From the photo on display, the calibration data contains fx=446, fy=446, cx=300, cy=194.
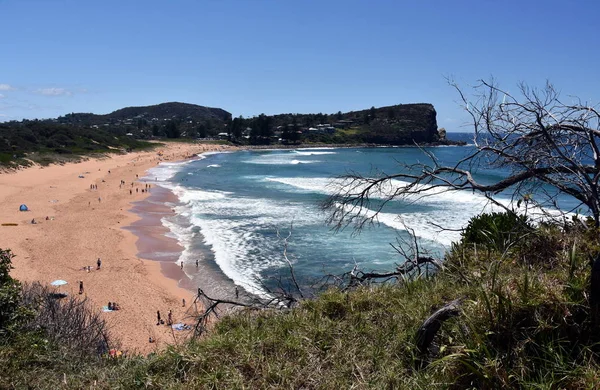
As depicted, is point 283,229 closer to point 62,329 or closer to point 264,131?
point 62,329

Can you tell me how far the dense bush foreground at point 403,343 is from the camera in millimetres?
2627

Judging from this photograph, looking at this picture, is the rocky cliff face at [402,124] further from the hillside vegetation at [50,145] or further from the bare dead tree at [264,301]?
the bare dead tree at [264,301]

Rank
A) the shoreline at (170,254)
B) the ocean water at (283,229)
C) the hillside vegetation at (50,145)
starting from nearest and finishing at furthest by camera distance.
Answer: the shoreline at (170,254), the ocean water at (283,229), the hillside vegetation at (50,145)

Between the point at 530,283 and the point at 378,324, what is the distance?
1.29 meters

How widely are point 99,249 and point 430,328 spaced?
19.8 metres

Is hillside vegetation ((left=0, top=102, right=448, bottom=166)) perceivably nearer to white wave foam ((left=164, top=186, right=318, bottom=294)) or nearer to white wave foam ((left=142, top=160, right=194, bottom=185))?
white wave foam ((left=142, top=160, right=194, bottom=185))

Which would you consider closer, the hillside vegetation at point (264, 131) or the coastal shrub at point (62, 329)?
the coastal shrub at point (62, 329)

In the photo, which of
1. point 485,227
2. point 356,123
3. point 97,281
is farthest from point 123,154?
point 356,123

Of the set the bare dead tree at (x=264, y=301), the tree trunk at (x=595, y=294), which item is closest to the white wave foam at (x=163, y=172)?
the bare dead tree at (x=264, y=301)

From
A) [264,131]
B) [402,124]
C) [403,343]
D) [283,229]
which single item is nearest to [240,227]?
[283,229]

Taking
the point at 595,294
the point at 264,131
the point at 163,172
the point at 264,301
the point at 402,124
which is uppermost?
the point at 402,124

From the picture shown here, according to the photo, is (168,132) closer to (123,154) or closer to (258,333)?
(123,154)

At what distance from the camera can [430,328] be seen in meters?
3.07

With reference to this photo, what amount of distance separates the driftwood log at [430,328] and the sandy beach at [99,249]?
2506 mm
